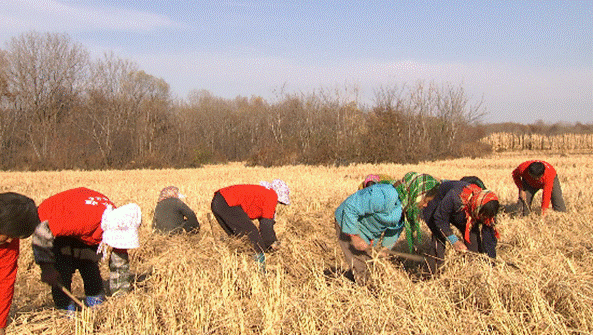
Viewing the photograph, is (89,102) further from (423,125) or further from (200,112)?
(423,125)

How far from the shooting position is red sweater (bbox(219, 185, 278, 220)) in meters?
5.30

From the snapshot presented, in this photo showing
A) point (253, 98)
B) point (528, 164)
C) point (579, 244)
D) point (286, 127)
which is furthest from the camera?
point (253, 98)

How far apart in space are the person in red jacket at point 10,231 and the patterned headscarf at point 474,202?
386 cm

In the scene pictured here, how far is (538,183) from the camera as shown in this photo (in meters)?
7.57

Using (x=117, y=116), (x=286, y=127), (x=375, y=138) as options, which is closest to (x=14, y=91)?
(x=117, y=116)

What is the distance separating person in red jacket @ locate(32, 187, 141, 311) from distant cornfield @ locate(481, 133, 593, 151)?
46242 mm

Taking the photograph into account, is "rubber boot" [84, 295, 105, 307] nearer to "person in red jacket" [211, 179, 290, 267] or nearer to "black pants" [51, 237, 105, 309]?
"black pants" [51, 237, 105, 309]

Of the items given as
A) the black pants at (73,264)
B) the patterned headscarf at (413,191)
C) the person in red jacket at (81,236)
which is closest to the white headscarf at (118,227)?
the person in red jacket at (81,236)

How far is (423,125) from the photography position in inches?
1286

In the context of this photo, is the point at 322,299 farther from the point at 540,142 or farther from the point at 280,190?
the point at 540,142

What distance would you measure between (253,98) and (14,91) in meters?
55.2

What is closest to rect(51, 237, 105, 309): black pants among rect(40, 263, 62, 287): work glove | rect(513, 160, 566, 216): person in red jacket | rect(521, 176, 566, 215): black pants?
rect(40, 263, 62, 287): work glove

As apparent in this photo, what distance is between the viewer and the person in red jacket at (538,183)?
23.8ft

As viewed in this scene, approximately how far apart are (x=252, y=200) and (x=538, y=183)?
→ 16.4 feet
